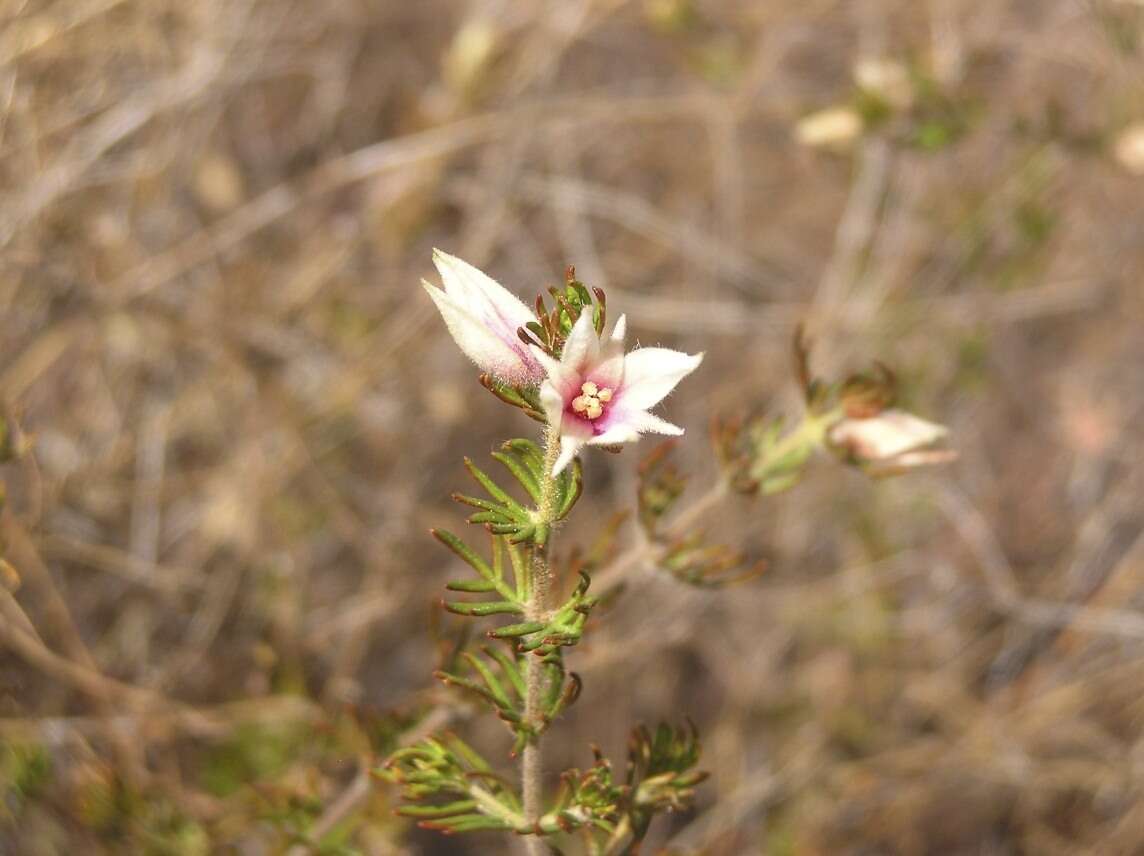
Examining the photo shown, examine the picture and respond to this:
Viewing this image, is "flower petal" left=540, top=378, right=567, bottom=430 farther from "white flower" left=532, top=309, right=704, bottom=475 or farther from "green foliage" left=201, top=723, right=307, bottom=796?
"green foliage" left=201, top=723, right=307, bottom=796

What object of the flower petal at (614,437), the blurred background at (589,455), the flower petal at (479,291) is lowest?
the flower petal at (614,437)

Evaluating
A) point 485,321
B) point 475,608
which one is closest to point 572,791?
point 475,608

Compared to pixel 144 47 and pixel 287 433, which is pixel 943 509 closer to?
pixel 287 433

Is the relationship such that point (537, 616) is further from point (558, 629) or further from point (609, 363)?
point (609, 363)

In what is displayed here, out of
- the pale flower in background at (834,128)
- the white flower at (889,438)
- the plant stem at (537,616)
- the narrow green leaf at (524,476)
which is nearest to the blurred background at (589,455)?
the pale flower in background at (834,128)

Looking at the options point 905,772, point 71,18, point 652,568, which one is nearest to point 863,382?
point 652,568

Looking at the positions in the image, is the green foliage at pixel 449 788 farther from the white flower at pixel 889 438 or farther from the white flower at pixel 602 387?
the white flower at pixel 889 438
